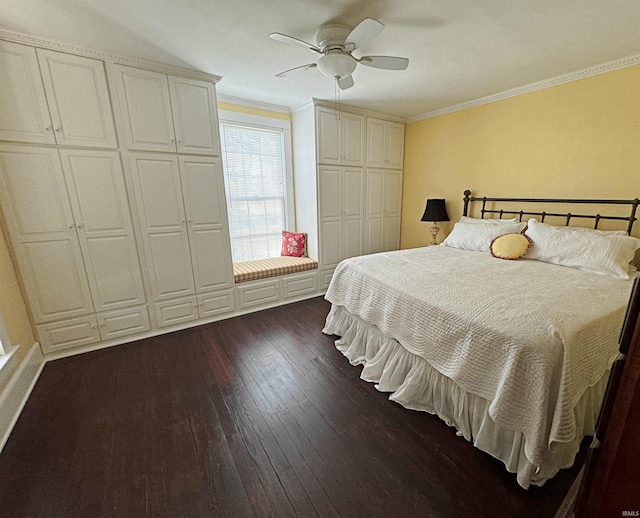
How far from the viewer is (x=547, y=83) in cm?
262

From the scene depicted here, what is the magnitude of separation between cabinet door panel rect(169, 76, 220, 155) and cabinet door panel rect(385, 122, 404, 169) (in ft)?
7.79

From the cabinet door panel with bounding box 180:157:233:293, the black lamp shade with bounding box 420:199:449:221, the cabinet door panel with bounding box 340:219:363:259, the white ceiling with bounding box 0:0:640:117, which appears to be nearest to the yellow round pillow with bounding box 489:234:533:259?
the black lamp shade with bounding box 420:199:449:221

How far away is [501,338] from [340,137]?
2964 millimetres

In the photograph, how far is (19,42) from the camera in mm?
1874

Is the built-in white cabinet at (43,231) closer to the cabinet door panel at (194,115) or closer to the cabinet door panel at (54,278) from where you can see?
the cabinet door panel at (54,278)

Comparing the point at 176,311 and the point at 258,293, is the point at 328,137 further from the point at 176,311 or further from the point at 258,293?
the point at 176,311

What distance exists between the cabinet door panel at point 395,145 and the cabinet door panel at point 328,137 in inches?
34.8

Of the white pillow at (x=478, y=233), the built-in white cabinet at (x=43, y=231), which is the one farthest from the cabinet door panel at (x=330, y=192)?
the built-in white cabinet at (x=43, y=231)

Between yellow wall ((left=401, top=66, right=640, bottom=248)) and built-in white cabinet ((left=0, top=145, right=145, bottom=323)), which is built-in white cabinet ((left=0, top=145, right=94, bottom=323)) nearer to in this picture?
built-in white cabinet ((left=0, top=145, right=145, bottom=323))

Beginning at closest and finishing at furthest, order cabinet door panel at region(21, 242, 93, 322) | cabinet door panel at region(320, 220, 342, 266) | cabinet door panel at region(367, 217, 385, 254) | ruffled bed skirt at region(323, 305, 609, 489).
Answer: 1. ruffled bed skirt at region(323, 305, 609, 489)
2. cabinet door panel at region(21, 242, 93, 322)
3. cabinet door panel at region(320, 220, 342, 266)
4. cabinet door panel at region(367, 217, 385, 254)

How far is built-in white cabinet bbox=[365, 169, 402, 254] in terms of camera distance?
155 inches

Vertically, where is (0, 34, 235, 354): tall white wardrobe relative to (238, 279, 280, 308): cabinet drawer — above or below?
above

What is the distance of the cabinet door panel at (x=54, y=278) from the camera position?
2127mm

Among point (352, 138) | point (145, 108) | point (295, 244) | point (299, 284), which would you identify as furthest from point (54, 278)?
point (352, 138)
